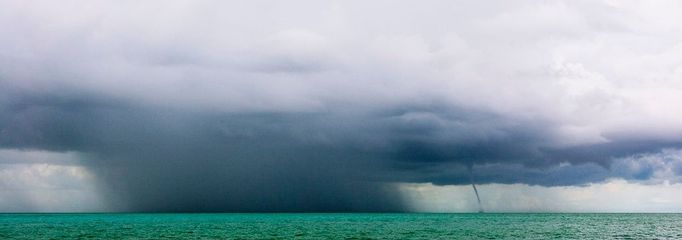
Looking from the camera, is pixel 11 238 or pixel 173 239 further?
pixel 11 238

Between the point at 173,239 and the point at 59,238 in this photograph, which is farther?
the point at 59,238

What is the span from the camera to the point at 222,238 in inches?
3723

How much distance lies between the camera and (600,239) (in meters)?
95.8

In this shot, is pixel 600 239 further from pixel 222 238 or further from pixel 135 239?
pixel 135 239

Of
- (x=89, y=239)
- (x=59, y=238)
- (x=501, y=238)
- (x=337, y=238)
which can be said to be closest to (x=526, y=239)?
(x=501, y=238)

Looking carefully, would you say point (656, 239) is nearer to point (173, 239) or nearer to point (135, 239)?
point (173, 239)

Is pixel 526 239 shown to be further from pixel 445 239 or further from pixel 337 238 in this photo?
pixel 337 238

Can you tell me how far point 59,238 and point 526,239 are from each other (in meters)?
73.4

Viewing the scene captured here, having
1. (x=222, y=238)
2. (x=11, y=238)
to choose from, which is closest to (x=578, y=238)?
(x=222, y=238)

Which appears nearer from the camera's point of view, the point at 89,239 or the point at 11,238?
the point at 89,239

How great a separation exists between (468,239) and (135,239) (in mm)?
50072

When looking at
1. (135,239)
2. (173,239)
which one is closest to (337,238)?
(173,239)

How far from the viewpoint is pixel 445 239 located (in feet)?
304

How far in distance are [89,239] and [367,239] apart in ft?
137
